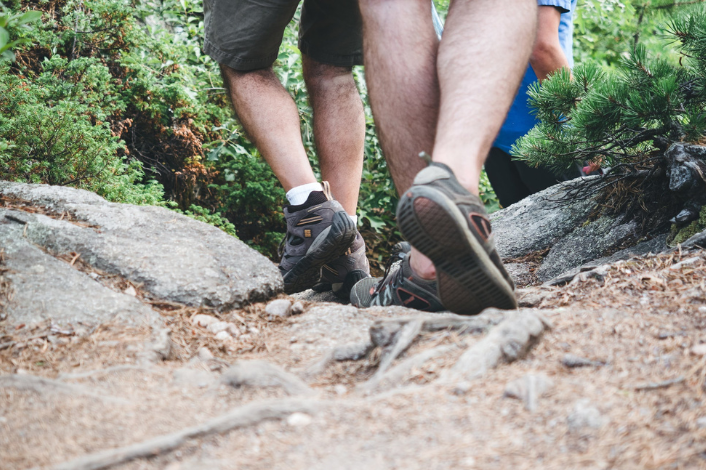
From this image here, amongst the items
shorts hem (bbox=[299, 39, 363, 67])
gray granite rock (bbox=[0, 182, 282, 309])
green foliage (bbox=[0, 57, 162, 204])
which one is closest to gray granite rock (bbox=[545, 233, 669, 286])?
gray granite rock (bbox=[0, 182, 282, 309])

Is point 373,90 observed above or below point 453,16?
below

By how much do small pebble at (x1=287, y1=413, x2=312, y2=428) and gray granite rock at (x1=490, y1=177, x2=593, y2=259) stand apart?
6.77 ft

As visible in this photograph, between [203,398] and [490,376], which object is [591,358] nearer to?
[490,376]

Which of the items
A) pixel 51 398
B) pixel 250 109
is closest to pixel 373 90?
pixel 250 109

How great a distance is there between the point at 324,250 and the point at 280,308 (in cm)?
50

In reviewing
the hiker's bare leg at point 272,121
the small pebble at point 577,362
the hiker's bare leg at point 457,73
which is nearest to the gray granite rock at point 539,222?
the hiker's bare leg at point 272,121

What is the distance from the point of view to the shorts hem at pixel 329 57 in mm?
2701

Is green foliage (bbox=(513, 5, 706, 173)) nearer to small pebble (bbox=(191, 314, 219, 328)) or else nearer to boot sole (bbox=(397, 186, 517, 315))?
boot sole (bbox=(397, 186, 517, 315))

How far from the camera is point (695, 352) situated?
3.54 ft

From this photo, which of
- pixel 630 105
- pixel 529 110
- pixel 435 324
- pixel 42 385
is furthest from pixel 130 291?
pixel 529 110

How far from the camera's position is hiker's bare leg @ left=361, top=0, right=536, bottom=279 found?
1.51 meters

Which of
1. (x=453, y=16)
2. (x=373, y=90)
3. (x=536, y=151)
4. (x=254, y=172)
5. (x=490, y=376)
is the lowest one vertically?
(x=254, y=172)

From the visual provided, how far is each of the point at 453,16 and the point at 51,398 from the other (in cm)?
145

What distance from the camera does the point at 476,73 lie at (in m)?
1.55
